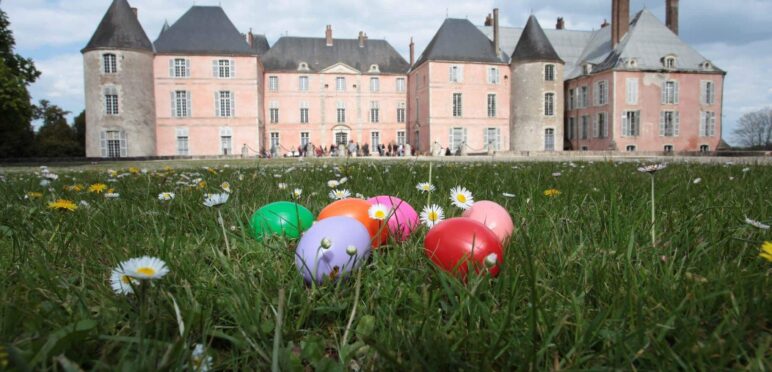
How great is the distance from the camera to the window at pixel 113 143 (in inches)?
1302

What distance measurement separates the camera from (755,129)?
195 feet

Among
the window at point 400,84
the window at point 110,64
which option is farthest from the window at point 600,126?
the window at point 110,64

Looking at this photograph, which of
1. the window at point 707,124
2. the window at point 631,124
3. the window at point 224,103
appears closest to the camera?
the window at point 631,124

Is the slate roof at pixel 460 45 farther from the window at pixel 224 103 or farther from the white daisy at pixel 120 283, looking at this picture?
the white daisy at pixel 120 283

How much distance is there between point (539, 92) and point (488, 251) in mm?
39640

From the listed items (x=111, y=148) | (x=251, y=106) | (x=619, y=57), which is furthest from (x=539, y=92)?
(x=111, y=148)

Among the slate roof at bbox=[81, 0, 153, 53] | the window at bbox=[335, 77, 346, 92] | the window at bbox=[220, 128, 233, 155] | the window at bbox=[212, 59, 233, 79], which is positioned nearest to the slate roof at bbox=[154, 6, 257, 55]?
the window at bbox=[212, 59, 233, 79]

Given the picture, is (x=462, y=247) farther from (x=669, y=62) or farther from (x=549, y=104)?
(x=669, y=62)

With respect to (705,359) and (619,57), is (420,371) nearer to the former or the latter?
(705,359)

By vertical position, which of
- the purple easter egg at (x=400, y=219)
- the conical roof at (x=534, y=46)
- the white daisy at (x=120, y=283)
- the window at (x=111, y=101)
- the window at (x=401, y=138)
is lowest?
the white daisy at (x=120, y=283)

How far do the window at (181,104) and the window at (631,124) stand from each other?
33757mm

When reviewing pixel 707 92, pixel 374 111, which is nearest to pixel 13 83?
pixel 374 111

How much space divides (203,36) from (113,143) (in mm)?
10499

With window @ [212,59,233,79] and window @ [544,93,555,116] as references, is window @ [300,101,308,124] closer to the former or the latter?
window @ [212,59,233,79]
